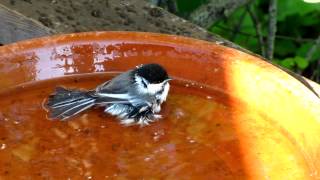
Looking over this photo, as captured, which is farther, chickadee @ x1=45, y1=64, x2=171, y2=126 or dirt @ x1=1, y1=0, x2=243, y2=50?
dirt @ x1=1, y1=0, x2=243, y2=50

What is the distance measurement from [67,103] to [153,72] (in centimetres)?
36

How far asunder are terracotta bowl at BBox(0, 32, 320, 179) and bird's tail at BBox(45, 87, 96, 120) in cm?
10

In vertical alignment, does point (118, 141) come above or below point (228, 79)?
below

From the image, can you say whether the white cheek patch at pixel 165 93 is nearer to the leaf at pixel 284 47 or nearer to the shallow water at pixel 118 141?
the shallow water at pixel 118 141

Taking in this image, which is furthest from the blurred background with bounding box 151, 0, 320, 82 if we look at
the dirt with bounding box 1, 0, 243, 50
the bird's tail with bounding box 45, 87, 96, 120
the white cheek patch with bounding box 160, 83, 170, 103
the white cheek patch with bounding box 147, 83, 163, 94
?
the bird's tail with bounding box 45, 87, 96, 120

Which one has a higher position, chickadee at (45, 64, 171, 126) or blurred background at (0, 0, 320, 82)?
blurred background at (0, 0, 320, 82)

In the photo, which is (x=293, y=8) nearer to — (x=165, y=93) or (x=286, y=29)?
(x=286, y=29)

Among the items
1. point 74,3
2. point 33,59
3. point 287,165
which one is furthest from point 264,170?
point 74,3

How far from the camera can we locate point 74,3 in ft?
11.3

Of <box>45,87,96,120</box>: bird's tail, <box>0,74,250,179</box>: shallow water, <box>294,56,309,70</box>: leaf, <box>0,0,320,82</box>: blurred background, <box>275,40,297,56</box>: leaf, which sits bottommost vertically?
<box>275,40,297,56</box>: leaf

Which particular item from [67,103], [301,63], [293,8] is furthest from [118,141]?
[293,8]

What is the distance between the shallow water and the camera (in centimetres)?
240

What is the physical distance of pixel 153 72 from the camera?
9.31 ft

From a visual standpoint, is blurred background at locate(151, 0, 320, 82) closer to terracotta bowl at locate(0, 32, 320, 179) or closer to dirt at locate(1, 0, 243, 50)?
dirt at locate(1, 0, 243, 50)
